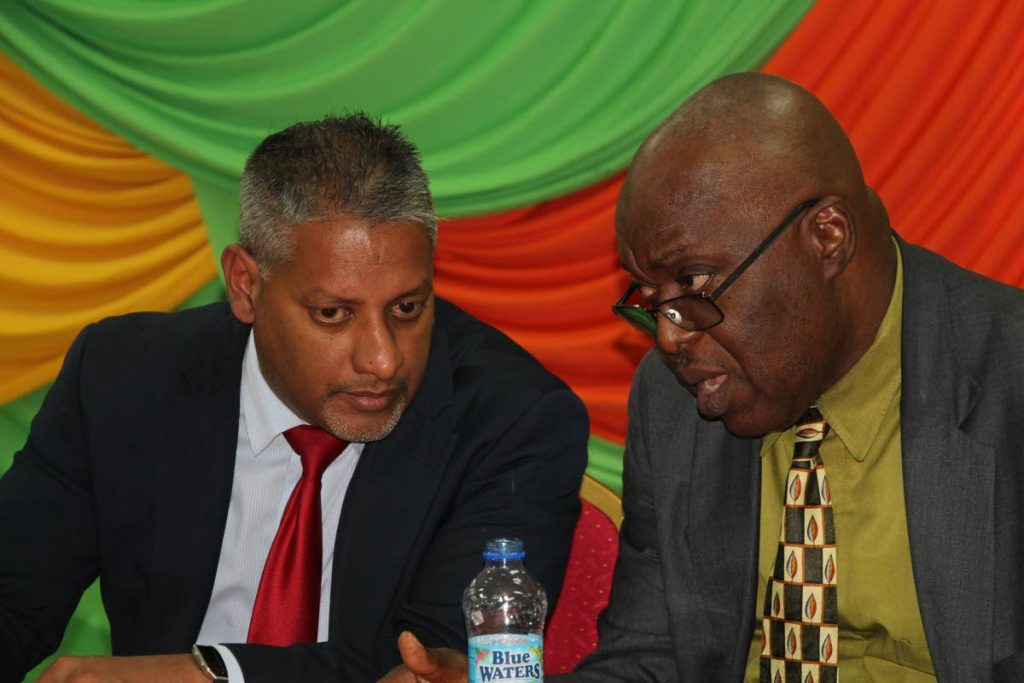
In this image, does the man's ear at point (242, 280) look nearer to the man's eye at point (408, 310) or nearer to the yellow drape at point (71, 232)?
the man's eye at point (408, 310)

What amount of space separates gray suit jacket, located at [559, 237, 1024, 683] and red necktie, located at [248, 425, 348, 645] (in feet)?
1.98

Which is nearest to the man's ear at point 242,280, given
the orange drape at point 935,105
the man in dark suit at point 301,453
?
the man in dark suit at point 301,453

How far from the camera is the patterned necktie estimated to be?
251cm

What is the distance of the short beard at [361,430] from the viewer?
283 centimetres

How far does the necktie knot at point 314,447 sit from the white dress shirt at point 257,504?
35 millimetres

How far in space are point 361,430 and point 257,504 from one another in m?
0.33

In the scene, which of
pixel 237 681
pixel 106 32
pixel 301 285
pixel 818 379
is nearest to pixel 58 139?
pixel 106 32

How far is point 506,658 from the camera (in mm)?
2109

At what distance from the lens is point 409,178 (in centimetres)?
279

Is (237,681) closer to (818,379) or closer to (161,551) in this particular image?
(161,551)

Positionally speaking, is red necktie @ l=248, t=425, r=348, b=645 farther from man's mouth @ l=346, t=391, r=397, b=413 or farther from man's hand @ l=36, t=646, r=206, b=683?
man's hand @ l=36, t=646, r=206, b=683

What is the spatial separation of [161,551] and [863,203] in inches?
64.0

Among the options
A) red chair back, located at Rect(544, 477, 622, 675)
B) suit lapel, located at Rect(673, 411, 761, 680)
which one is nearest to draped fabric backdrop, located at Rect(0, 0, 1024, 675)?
red chair back, located at Rect(544, 477, 622, 675)

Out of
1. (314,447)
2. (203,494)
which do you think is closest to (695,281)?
(314,447)
